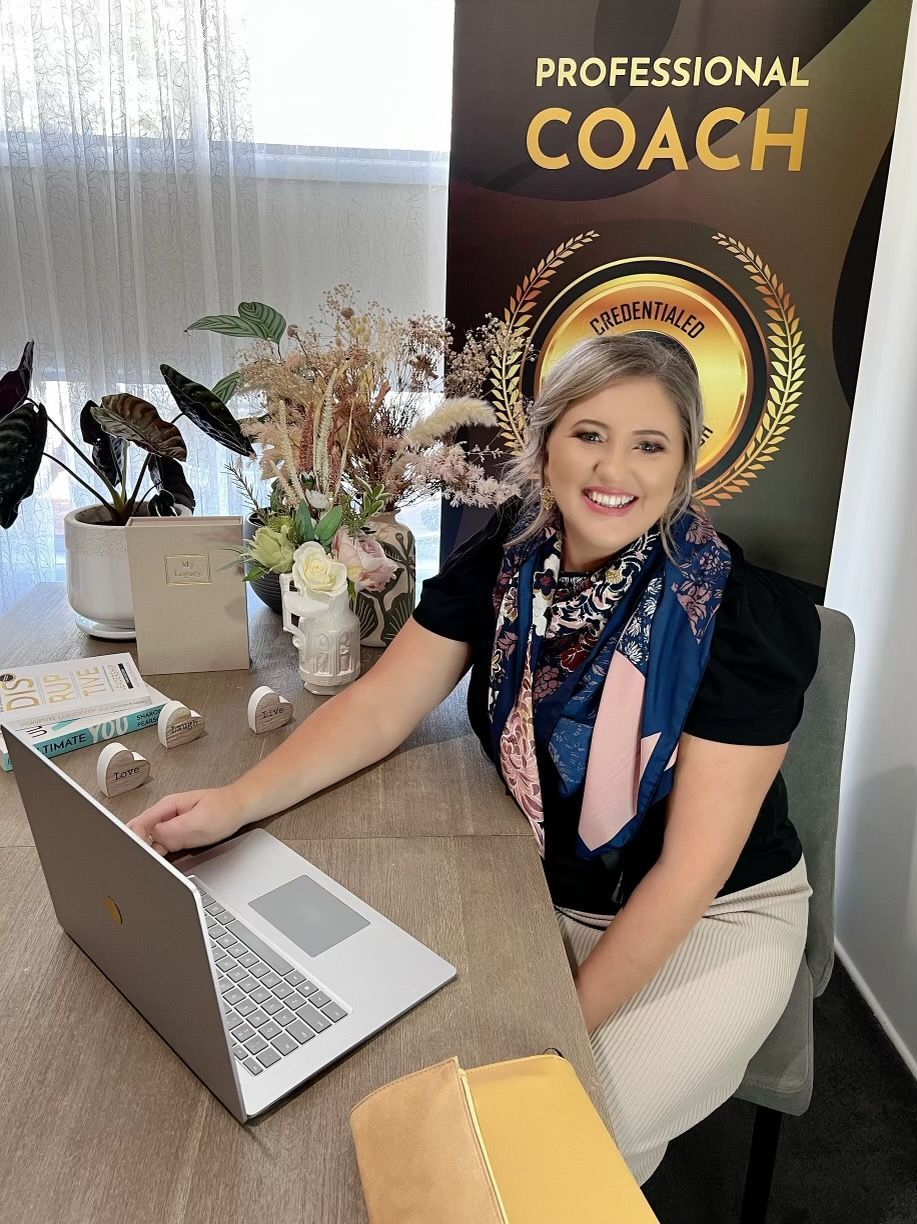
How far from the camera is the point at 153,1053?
0.71 metres

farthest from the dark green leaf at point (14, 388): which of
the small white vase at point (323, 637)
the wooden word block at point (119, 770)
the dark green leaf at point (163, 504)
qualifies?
the wooden word block at point (119, 770)

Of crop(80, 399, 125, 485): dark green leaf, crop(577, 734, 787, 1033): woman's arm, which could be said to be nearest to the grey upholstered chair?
crop(577, 734, 787, 1033): woman's arm

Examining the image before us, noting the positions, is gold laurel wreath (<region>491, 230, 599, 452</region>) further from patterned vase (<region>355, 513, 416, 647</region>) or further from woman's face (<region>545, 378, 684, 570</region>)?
woman's face (<region>545, 378, 684, 570</region>)

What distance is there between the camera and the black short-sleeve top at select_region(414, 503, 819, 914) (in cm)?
105

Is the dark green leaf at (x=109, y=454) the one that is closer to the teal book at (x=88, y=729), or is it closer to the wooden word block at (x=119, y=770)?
the teal book at (x=88, y=729)

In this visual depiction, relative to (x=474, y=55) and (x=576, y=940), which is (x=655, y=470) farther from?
(x=474, y=55)

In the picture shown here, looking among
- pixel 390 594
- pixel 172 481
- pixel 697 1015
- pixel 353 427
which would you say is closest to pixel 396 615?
pixel 390 594

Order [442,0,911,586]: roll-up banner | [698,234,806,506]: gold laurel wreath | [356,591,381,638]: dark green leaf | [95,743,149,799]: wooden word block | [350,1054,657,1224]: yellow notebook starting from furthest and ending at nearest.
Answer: [698,234,806,506]: gold laurel wreath
[442,0,911,586]: roll-up banner
[356,591,381,638]: dark green leaf
[95,743,149,799]: wooden word block
[350,1054,657,1224]: yellow notebook

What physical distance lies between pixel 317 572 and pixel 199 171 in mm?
1683

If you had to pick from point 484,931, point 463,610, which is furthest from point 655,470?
point 484,931

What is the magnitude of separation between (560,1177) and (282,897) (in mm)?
424

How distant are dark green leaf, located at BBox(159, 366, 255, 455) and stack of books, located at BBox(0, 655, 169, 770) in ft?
1.32

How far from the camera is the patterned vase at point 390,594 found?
4.96 feet

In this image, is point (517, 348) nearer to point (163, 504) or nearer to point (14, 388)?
point (163, 504)
